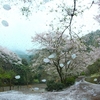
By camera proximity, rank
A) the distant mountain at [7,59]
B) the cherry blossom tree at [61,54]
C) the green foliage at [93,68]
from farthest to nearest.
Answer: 1. the green foliage at [93,68]
2. the distant mountain at [7,59]
3. the cherry blossom tree at [61,54]

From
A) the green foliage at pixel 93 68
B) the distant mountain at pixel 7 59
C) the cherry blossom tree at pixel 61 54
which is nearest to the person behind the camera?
the cherry blossom tree at pixel 61 54

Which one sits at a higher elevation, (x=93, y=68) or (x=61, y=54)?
(x=61, y=54)

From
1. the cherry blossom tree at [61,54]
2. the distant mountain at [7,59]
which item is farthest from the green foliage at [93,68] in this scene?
the distant mountain at [7,59]

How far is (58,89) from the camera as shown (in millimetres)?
10656

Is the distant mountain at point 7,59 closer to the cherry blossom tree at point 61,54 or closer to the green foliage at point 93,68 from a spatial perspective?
the cherry blossom tree at point 61,54

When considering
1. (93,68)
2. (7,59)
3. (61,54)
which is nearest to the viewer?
(61,54)

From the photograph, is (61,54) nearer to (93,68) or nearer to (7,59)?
(7,59)

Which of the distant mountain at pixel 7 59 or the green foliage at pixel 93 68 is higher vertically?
the distant mountain at pixel 7 59

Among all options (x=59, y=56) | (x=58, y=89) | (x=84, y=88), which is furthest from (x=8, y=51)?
(x=84, y=88)

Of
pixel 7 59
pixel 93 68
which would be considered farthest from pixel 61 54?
pixel 93 68

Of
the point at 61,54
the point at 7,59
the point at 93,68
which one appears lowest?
the point at 93,68

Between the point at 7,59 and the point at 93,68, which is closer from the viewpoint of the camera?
the point at 7,59

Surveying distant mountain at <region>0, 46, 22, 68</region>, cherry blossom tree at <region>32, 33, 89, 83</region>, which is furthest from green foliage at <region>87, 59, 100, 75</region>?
distant mountain at <region>0, 46, 22, 68</region>

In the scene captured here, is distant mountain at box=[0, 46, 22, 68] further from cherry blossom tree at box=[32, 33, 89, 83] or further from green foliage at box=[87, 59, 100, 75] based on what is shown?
green foliage at box=[87, 59, 100, 75]
